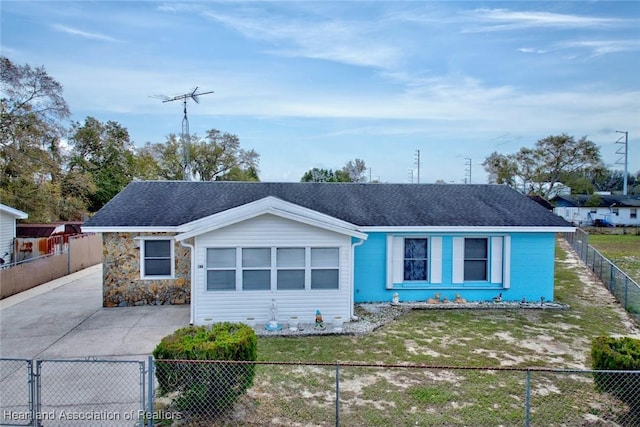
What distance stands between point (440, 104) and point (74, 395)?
21.9 m

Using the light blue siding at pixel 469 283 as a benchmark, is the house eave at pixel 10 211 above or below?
above

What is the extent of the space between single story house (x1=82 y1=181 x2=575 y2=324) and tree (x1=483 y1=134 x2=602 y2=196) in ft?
129

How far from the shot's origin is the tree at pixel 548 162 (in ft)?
158

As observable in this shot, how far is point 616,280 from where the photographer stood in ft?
46.2

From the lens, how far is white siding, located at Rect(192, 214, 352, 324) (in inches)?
411

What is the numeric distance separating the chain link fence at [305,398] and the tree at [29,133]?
830 inches

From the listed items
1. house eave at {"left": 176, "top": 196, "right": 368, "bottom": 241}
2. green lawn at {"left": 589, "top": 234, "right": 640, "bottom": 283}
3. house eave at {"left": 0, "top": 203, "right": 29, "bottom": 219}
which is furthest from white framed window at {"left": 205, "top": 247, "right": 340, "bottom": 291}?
green lawn at {"left": 589, "top": 234, "right": 640, "bottom": 283}

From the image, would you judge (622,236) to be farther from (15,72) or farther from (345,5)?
(15,72)

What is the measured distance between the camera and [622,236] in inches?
1385

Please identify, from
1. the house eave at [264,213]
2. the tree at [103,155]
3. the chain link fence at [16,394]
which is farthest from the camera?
the tree at [103,155]

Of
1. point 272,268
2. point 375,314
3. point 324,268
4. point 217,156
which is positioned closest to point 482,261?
point 375,314

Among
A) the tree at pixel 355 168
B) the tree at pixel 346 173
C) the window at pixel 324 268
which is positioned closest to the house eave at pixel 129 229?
the window at pixel 324 268

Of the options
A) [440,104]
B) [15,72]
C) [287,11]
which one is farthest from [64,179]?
[440,104]

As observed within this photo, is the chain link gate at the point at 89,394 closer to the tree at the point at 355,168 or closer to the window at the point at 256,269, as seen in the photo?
the window at the point at 256,269
